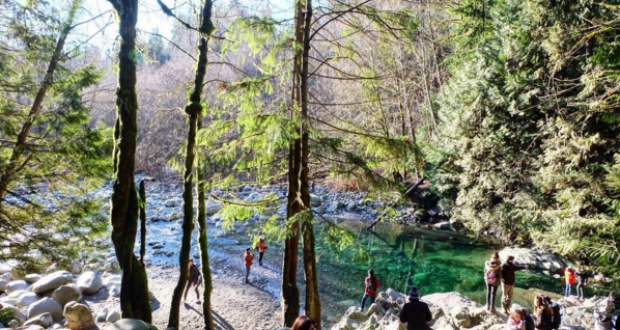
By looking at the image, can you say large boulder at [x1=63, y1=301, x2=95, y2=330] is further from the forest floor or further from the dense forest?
the dense forest

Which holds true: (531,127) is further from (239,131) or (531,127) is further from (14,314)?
(14,314)

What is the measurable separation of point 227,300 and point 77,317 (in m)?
4.19

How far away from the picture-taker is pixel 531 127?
1487 cm

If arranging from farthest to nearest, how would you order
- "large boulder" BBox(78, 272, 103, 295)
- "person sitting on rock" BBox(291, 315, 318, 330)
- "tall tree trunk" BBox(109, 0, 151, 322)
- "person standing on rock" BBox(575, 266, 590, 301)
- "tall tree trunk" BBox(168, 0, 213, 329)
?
"large boulder" BBox(78, 272, 103, 295) → "person standing on rock" BBox(575, 266, 590, 301) → "tall tree trunk" BBox(168, 0, 213, 329) → "tall tree trunk" BBox(109, 0, 151, 322) → "person sitting on rock" BBox(291, 315, 318, 330)

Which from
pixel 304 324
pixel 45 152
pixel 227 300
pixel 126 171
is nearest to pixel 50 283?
pixel 227 300

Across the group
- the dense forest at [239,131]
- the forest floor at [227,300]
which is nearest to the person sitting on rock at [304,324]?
the dense forest at [239,131]

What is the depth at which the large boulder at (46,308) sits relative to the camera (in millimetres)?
9711

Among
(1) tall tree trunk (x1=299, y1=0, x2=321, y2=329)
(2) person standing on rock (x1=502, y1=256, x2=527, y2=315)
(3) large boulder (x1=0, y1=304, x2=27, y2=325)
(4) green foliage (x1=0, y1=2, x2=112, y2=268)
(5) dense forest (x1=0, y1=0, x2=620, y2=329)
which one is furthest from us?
(3) large boulder (x1=0, y1=304, x2=27, y2=325)

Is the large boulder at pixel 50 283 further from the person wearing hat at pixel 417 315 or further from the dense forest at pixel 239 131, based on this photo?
the person wearing hat at pixel 417 315

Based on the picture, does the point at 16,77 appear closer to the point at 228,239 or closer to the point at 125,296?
the point at 125,296

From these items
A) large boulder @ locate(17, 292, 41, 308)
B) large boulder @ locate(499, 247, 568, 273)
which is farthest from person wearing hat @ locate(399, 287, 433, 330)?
large boulder @ locate(499, 247, 568, 273)

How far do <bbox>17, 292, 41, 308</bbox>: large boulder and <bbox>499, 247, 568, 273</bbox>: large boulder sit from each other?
16.4 m

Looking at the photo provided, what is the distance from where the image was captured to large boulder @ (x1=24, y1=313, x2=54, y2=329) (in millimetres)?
9172

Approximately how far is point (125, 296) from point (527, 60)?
600 inches
